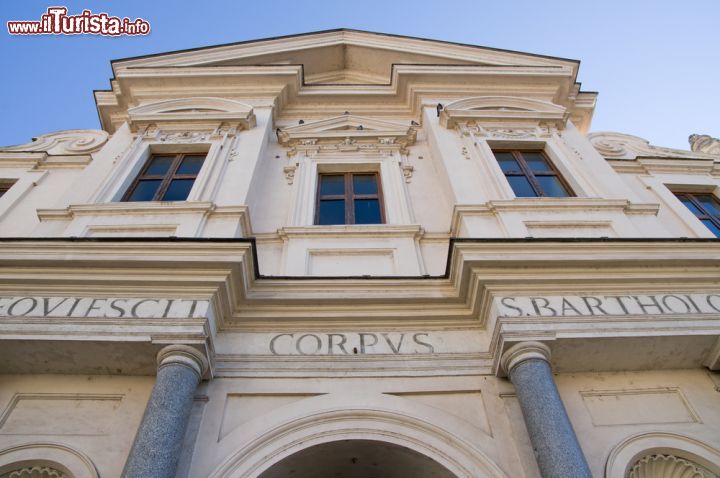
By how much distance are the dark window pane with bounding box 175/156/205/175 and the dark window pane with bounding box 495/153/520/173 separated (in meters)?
5.78

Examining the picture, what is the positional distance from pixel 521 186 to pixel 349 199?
3.11m

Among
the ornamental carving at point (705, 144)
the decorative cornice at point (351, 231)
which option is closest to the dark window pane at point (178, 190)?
the decorative cornice at point (351, 231)

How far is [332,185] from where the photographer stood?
1055 centimetres

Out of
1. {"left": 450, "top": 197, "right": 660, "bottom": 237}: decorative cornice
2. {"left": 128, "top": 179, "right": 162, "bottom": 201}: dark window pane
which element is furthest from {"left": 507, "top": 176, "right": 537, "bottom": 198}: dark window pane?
{"left": 128, "top": 179, "right": 162, "bottom": 201}: dark window pane

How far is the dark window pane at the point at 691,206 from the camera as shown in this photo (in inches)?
430

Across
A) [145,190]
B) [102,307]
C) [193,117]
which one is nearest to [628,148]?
[193,117]

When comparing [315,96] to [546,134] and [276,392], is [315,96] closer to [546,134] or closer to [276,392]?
[546,134]

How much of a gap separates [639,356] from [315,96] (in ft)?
30.3

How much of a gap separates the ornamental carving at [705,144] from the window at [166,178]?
12301mm

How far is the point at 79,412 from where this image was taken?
612 cm

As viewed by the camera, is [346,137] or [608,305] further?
[346,137]

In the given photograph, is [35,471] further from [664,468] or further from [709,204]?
[709,204]

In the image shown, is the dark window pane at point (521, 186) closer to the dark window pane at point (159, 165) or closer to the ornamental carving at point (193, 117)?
the ornamental carving at point (193, 117)

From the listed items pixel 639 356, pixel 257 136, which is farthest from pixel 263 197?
pixel 639 356
